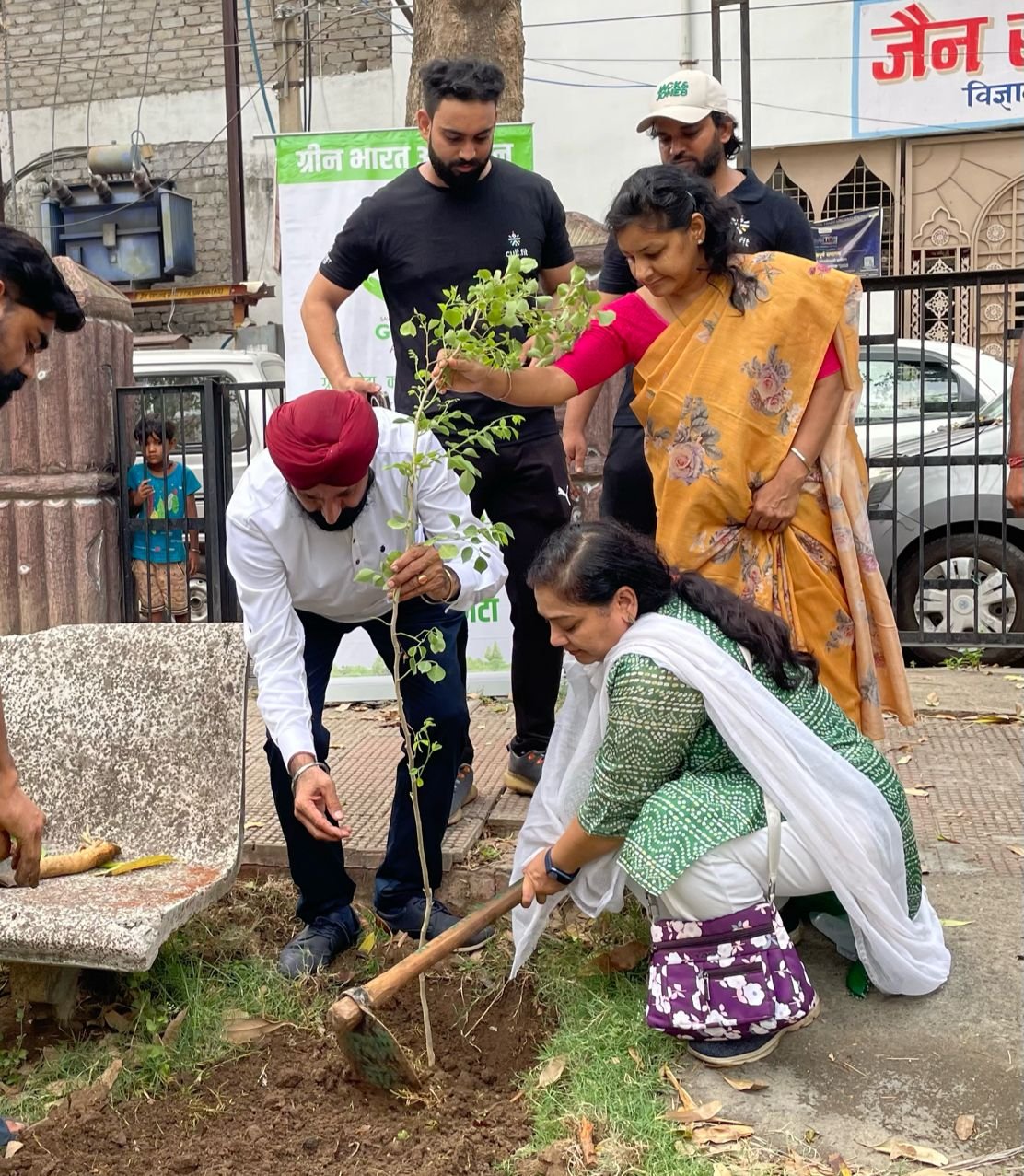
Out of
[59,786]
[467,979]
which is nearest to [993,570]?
[467,979]

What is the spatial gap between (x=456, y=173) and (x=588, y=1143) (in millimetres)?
2490

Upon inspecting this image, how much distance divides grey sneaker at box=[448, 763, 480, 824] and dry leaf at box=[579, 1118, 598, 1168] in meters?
1.34

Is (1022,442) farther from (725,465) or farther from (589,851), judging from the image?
(589,851)

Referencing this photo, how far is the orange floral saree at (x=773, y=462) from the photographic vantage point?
271 centimetres

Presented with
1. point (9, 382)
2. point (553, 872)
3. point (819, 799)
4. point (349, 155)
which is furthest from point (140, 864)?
point (349, 155)

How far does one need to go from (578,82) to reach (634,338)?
11130 mm

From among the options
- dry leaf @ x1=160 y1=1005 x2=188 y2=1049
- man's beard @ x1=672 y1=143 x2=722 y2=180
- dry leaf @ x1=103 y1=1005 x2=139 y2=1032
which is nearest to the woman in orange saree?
man's beard @ x1=672 y1=143 x2=722 y2=180

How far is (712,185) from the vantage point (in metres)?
3.02

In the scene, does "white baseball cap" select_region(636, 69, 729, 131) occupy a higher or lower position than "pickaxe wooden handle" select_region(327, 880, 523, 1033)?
higher

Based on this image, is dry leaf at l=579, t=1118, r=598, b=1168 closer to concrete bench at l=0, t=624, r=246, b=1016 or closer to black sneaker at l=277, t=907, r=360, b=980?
black sneaker at l=277, t=907, r=360, b=980

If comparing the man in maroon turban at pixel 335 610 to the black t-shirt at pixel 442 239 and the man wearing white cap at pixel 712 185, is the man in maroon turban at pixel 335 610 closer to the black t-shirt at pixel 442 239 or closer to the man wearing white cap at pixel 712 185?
the man wearing white cap at pixel 712 185

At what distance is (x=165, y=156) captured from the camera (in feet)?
50.7

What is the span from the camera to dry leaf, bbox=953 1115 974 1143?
213 centimetres

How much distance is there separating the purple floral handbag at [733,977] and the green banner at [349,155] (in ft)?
10.3
